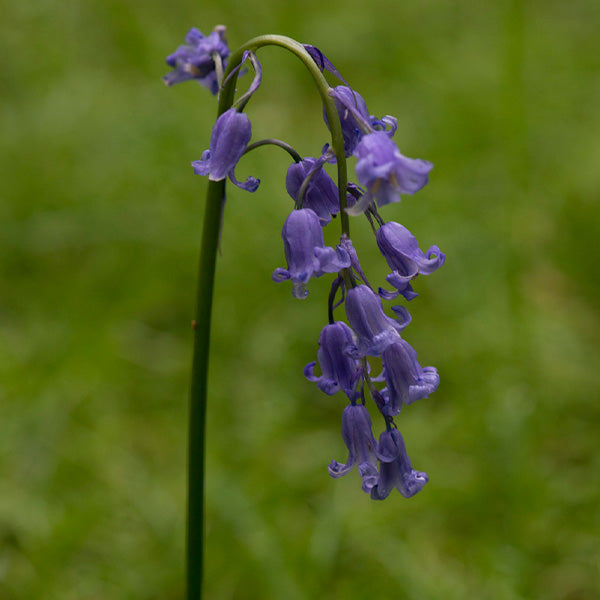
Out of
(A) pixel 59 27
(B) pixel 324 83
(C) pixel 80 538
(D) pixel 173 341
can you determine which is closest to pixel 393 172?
(B) pixel 324 83

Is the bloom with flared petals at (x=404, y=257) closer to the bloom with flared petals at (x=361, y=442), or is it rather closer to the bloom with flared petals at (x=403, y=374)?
the bloom with flared petals at (x=403, y=374)

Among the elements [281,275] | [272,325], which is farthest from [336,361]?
[272,325]

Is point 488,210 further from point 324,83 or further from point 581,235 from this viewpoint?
point 324,83

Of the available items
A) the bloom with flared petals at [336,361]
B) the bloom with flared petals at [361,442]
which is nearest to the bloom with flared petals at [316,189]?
the bloom with flared petals at [336,361]

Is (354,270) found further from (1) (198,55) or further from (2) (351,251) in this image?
(1) (198,55)

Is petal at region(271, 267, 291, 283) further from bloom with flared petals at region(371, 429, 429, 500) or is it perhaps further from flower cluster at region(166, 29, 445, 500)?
bloom with flared petals at region(371, 429, 429, 500)

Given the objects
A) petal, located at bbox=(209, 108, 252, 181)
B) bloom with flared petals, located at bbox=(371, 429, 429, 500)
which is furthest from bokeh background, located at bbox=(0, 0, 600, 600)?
petal, located at bbox=(209, 108, 252, 181)
